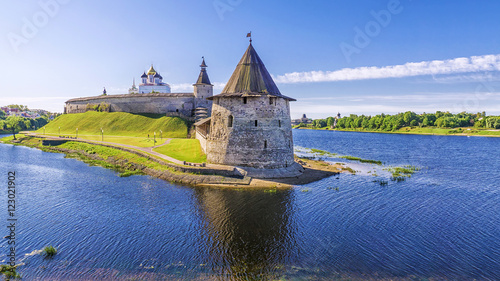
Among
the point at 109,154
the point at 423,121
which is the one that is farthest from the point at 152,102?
the point at 423,121

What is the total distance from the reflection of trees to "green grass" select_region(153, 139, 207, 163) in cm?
899

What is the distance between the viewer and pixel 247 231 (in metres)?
16.8

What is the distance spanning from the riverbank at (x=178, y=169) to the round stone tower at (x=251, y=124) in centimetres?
189

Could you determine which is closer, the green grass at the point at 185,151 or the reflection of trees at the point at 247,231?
the reflection of trees at the point at 247,231

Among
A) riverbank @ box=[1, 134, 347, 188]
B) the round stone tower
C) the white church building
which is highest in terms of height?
the white church building

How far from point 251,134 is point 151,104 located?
4801 cm

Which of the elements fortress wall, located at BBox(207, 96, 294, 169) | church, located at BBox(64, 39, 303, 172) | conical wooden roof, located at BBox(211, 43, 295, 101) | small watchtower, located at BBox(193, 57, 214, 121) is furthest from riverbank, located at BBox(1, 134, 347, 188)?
small watchtower, located at BBox(193, 57, 214, 121)

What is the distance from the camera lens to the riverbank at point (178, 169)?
90.6 ft

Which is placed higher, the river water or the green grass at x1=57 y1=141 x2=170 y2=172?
the green grass at x1=57 y1=141 x2=170 y2=172

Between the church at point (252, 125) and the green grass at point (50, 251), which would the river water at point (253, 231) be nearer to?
the green grass at point (50, 251)

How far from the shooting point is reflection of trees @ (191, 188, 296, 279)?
43.0 ft

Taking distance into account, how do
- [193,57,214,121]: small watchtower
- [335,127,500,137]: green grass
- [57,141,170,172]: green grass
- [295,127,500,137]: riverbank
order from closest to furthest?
[57,141,170,172]: green grass → [193,57,214,121]: small watchtower → [295,127,500,137]: riverbank → [335,127,500,137]: green grass

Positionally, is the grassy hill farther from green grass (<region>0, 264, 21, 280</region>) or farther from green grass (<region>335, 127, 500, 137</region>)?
green grass (<region>335, 127, 500, 137</region>)

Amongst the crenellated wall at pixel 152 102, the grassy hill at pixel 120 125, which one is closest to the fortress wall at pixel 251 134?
the grassy hill at pixel 120 125
